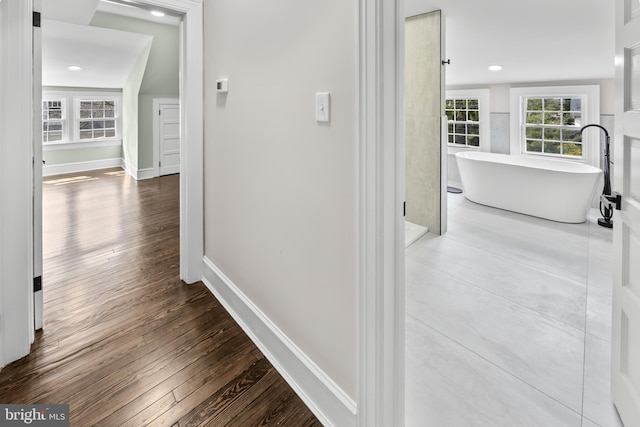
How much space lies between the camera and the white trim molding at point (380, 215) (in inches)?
42.0

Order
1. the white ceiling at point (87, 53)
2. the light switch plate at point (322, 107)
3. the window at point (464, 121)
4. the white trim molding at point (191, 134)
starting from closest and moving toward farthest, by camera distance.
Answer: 1. the light switch plate at point (322, 107)
2. the white trim molding at point (191, 134)
3. the white ceiling at point (87, 53)
4. the window at point (464, 121)

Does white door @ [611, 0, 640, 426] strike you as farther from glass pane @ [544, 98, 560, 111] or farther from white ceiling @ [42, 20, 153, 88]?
white ceiling @ [42, 20, 153, 88]

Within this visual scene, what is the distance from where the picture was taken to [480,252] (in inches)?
128

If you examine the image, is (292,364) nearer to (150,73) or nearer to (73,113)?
(150,73)

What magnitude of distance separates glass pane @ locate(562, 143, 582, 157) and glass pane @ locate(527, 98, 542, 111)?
68 centimetres

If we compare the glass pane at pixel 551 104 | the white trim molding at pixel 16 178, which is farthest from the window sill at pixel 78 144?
the glass pane at pixel 551 104

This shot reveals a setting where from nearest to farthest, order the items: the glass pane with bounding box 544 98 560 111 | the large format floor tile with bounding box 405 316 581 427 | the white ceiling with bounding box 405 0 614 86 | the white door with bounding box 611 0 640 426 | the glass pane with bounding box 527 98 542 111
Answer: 1. the white door with bounding box 611 0 640 426
2. the large format floor tile with bounding box 405 316 581 427
3. the white ceiling with bounding box 405 0 614 86
4. the glass pane with bounding box 544 98 560 111
5. the glass pane with bounding box 527 98 542 111

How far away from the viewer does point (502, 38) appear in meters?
3.30

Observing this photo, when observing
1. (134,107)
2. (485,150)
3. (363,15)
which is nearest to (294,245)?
(363,15)

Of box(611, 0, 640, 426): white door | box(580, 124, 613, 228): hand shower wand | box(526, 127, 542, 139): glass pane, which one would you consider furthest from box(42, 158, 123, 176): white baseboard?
box(580, 124, 613, 228): hand shower wand

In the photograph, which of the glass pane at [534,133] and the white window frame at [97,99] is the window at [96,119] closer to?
the white window frame at [97,99]

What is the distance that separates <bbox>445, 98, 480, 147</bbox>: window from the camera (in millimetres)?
5988

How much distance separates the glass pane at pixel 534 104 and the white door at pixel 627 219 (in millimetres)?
4527

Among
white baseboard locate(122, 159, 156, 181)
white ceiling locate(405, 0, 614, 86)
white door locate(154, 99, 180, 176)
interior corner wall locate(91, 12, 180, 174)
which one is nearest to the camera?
white ceiling locate(405, 0, 614, 86)
